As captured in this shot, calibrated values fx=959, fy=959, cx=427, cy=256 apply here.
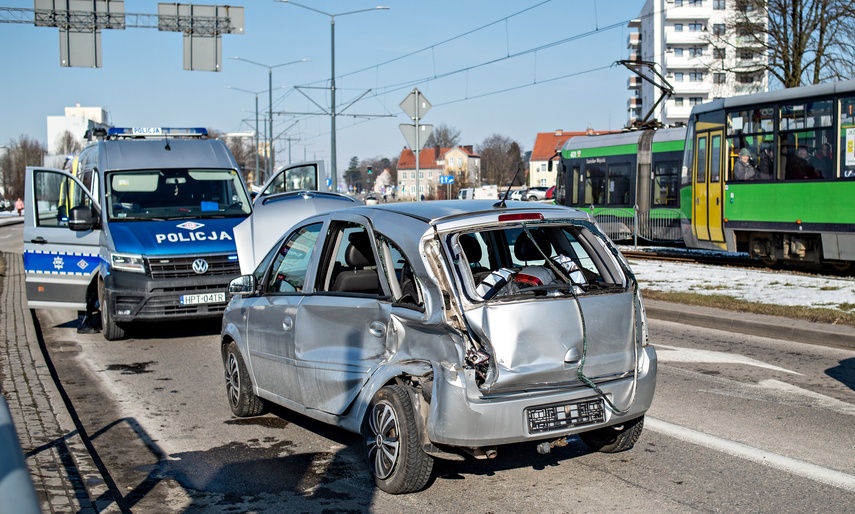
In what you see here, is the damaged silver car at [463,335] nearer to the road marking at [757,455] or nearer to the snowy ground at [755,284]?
the road marking at [757,455]

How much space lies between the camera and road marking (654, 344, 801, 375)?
32.1 feet

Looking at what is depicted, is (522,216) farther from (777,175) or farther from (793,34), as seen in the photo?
(793,34)

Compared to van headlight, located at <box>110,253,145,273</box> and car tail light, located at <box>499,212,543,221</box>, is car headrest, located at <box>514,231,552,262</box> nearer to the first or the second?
car tail light, located at <box>499,212,543,221</box>

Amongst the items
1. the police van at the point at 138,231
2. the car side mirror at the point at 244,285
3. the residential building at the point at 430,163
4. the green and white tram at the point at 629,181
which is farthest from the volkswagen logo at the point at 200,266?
the residential building at the point at 430,163

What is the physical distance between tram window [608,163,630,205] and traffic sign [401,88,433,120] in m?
10.3

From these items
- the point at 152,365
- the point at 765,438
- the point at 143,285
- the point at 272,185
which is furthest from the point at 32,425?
the point at 272,185

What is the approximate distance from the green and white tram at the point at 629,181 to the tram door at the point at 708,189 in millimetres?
4593

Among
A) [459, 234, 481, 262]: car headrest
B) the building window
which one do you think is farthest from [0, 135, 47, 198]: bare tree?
[459, 234, 481, 262]: car headrest

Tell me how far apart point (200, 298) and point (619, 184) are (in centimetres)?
2021

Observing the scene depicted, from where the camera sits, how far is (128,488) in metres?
5.73

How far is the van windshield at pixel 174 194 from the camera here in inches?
500

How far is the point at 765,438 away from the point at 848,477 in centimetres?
99

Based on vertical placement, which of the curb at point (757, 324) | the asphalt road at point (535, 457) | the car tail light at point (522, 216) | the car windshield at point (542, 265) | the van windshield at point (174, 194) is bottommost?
the asphalt road at point (535, 457)

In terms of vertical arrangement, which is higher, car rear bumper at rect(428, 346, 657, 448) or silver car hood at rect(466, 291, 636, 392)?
silver car hood at rect(466, 291, 636, 392)
